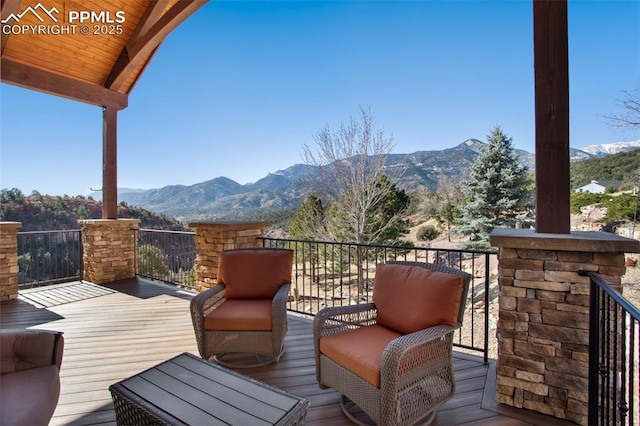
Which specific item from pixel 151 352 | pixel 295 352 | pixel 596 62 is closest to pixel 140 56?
pixel 151 352

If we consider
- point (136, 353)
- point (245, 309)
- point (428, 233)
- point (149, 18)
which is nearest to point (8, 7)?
point (149, 18)

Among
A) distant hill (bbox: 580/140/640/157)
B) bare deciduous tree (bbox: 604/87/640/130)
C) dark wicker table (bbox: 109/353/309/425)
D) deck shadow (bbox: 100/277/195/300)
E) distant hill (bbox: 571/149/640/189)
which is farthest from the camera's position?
distant hill (bbox: 571/149/640/189)

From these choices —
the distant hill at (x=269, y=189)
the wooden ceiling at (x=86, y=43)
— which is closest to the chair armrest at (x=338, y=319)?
the wooden ceiling at (x=86, y=43)

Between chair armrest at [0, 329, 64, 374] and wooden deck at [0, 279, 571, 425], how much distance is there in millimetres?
553

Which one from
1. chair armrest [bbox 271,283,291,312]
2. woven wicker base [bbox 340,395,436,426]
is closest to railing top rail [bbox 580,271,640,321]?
woven wicker base [bbox 340,395,436,426]

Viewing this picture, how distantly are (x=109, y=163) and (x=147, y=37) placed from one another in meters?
2.32

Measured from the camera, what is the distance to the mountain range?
11219mm

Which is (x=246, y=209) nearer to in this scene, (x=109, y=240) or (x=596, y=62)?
(x=109, y=240)

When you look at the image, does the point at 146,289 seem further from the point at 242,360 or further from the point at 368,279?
the point at 368,279

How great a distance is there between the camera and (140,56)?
5.34 m

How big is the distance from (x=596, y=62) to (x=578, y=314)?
37.0 ft

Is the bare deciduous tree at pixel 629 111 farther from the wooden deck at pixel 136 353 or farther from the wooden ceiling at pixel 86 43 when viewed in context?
the wooden ceiling at pixel 86 43

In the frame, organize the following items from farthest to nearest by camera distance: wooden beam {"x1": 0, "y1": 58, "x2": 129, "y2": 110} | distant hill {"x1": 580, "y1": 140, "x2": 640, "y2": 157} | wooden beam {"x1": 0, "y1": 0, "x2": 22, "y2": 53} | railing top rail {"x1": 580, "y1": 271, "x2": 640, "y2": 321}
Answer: distant hill {"x1": 580, "y1": 140, "x2": 640, "y2": 157} < wooden beam {"x1": 0, "y1": 58, "x2": 129, "y2": 110} < wooden beam {"x1": 0, "y1": 0, "x2": 22, "y2": 53} < railing top rail {"x1": 580, "y1": 271, "x2": 640, "y2": 321}

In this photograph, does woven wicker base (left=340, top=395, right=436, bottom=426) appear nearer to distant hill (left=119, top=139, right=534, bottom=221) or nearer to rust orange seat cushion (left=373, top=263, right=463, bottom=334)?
rust orange seat cushion (left=373, top=263, right=463, bottom=334)
